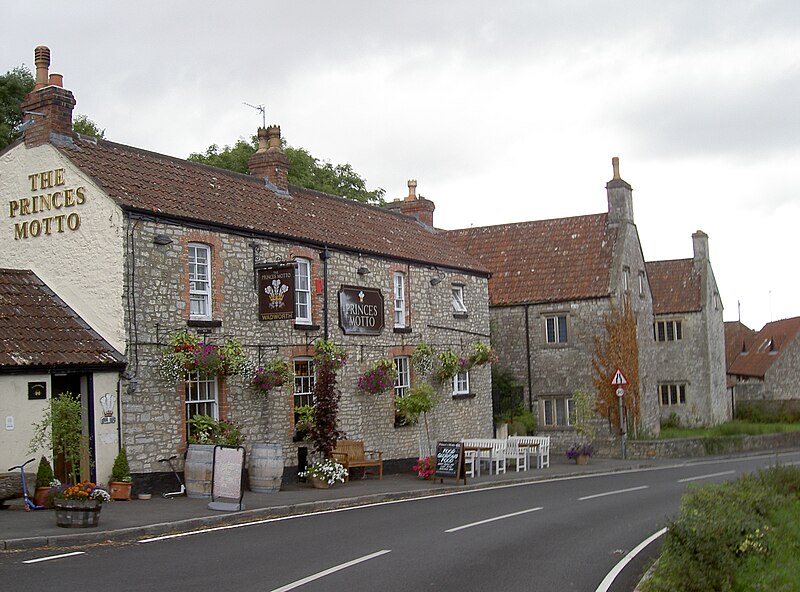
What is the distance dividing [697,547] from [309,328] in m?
15.8

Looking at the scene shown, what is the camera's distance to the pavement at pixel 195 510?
14.4 metres

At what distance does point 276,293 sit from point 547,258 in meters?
20.9

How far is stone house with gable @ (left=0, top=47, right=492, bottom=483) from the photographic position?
66.5 ft

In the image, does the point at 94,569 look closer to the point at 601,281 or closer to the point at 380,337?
the point at 380,337

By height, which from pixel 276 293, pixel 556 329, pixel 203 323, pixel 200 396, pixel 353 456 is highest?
pixel 276 293

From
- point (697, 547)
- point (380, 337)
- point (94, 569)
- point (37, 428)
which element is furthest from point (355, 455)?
point (697, 547)

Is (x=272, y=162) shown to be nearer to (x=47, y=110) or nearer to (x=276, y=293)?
(x=276, y=293)

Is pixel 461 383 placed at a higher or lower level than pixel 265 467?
higher

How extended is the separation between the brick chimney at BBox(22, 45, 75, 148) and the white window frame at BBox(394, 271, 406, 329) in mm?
10760

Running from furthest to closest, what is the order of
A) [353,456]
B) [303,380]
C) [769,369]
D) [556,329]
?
[769,369] < [556,329] < [353,456] < [303,380]

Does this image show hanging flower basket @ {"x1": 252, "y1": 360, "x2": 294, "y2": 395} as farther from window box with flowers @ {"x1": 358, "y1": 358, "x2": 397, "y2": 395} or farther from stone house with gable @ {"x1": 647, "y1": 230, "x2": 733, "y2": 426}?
stone house with gable @ {"x1": 647, "y1": 230, "x2": 733, "y2": 426}

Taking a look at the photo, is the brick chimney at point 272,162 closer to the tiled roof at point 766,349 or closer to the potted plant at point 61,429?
the potted plant at point 61,429

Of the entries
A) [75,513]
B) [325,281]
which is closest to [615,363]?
[325,281]

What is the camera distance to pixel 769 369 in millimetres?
58594
